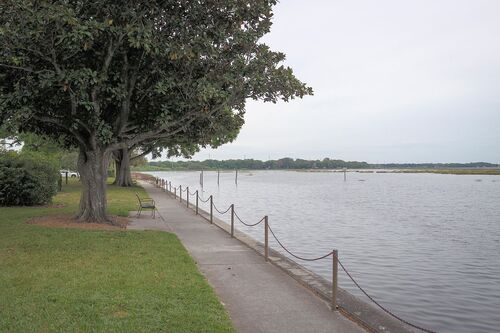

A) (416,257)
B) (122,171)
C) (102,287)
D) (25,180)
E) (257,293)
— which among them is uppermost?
(122,171)

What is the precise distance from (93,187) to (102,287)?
30.3ft

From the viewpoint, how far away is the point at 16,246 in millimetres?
11727

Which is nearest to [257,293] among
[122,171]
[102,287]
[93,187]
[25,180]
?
[102,287]

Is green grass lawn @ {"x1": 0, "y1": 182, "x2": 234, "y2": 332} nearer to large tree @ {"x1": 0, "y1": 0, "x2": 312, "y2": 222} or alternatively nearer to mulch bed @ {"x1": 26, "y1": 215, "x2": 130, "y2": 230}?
mulch bed @ {"x1": 26, "y1": 215, "x2": 130, "y2": 230}

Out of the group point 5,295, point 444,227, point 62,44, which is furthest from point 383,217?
point 5,295

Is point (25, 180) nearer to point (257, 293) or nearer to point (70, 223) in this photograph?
point (70, 223)

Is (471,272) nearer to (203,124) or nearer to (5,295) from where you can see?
(203,124)

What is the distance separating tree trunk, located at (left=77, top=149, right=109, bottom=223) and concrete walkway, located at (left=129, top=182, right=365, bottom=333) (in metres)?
3.95

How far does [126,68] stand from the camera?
15125 millimetres

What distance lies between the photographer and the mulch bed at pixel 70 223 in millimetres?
15398

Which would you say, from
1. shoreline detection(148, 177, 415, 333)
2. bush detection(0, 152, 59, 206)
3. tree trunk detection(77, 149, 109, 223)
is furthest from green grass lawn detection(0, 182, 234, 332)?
bush detection(0, 152, 59, 206)

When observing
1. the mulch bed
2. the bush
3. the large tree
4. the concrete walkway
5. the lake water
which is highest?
the large tree

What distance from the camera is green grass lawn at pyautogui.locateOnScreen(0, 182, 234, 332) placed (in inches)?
248

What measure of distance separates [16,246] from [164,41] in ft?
22.7
